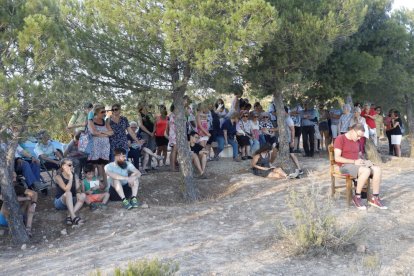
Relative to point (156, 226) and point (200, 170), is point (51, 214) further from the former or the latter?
point (200, 170)

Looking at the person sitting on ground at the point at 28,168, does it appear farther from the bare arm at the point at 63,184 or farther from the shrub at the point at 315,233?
the shrub at the point at 315,233

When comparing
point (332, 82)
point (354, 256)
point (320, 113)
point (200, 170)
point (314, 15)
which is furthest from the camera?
point (320, 113)

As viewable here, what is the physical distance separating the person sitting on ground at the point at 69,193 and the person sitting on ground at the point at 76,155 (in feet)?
4.61

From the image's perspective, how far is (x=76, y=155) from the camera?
9.14m

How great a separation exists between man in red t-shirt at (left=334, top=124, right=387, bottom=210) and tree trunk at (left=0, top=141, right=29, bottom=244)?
16.5 feet

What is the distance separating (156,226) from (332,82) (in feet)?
20.6

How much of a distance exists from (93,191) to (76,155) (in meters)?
1.34

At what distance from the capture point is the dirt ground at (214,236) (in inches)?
208

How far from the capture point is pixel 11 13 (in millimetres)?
5996

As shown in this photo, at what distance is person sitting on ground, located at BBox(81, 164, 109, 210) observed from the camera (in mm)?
7883

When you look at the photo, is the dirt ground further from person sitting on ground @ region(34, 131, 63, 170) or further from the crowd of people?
person sitting on ground @ region(34, 131, 63, 170)

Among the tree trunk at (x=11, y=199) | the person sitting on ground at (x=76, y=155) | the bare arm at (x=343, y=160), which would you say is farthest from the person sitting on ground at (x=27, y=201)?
the bare arm at (x=343, y=160)

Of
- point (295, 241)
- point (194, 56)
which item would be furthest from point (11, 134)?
point (295, 241)


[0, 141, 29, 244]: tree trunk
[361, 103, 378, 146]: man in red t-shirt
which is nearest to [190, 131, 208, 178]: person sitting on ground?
[0, 141, 29, 244]: tree trunk
